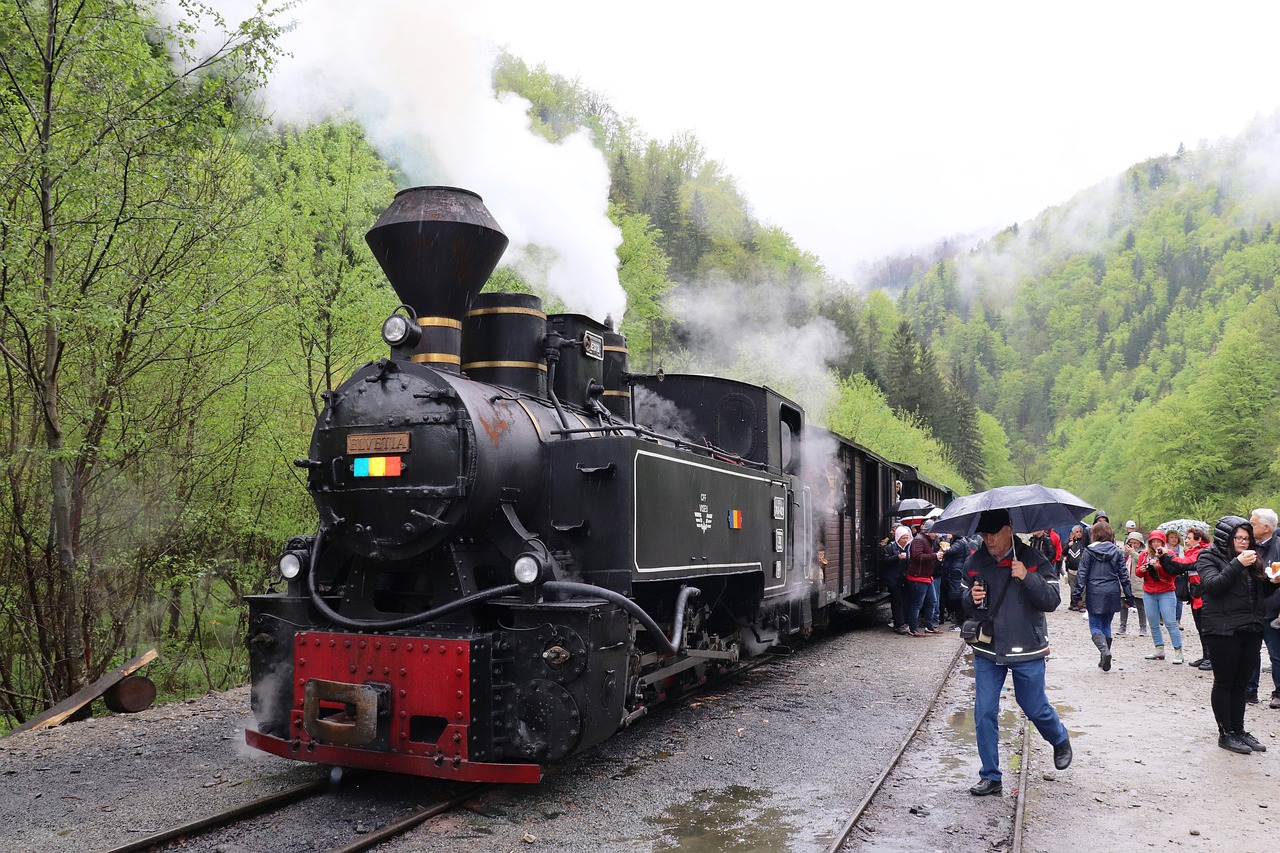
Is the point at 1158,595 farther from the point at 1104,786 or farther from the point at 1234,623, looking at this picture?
the point at 1104,786

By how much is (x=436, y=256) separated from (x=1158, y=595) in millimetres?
8202

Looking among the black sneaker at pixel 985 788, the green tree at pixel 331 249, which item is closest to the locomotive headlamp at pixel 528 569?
the black sneaker at pixel 985 788

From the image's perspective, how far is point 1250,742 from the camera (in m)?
6.02

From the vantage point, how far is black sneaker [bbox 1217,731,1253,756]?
5950mm

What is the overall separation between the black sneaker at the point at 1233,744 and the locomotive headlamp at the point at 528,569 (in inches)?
187

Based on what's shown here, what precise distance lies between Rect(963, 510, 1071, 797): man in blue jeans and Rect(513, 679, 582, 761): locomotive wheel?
2.18 m

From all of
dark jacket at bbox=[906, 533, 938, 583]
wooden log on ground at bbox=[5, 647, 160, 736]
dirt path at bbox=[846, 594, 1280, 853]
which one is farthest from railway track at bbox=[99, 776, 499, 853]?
dark jacket at bbox=[906, 533, 938, 583]

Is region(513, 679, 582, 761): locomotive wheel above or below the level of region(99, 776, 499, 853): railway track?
above

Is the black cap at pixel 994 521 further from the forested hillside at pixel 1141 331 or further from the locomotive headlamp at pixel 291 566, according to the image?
the forested hillside at pixel 1141 331

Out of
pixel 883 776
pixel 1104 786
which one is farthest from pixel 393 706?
pixel 1104 786

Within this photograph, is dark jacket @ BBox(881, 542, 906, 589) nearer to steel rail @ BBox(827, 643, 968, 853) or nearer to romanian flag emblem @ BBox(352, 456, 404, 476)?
steel rail @ BBox(827, 643, 968, 853)

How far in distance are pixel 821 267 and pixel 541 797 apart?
1466 inches

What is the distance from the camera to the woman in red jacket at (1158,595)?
915cm

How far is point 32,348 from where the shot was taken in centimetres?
780
